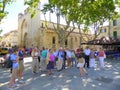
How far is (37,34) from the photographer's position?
4578 centimetres

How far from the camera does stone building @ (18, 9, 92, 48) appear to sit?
1752 inches

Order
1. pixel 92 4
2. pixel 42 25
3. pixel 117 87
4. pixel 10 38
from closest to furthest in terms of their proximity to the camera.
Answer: pixel 117 87, pixel 92 4, pixel 42 25, pixel 10 38

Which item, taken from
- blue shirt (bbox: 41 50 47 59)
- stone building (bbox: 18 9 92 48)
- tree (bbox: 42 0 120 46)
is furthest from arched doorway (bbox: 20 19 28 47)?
blue shirt (bbox: 41 50 47 59)

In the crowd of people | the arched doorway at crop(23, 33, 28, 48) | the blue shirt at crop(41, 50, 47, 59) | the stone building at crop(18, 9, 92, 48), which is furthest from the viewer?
the arched doorway at crop(23, 33, 28, 48)

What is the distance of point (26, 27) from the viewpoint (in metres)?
50.9

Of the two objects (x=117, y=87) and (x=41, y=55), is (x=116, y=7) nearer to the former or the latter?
(x=41, y=55)

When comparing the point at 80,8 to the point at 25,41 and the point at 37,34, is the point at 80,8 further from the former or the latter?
the point at 25,41

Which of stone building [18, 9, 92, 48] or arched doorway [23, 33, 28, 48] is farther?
arched doorway [23, 33, 28, 48]

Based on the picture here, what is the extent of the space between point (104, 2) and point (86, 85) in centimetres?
1927

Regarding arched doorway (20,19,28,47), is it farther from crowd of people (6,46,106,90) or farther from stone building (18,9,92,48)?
crowd of people (6,46,106,90)

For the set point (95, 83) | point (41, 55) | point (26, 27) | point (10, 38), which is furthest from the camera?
point (10, 38)

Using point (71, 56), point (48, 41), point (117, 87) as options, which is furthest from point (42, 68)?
point (48, 41)

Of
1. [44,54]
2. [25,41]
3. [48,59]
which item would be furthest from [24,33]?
[48,59]

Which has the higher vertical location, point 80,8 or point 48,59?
point 80,8
